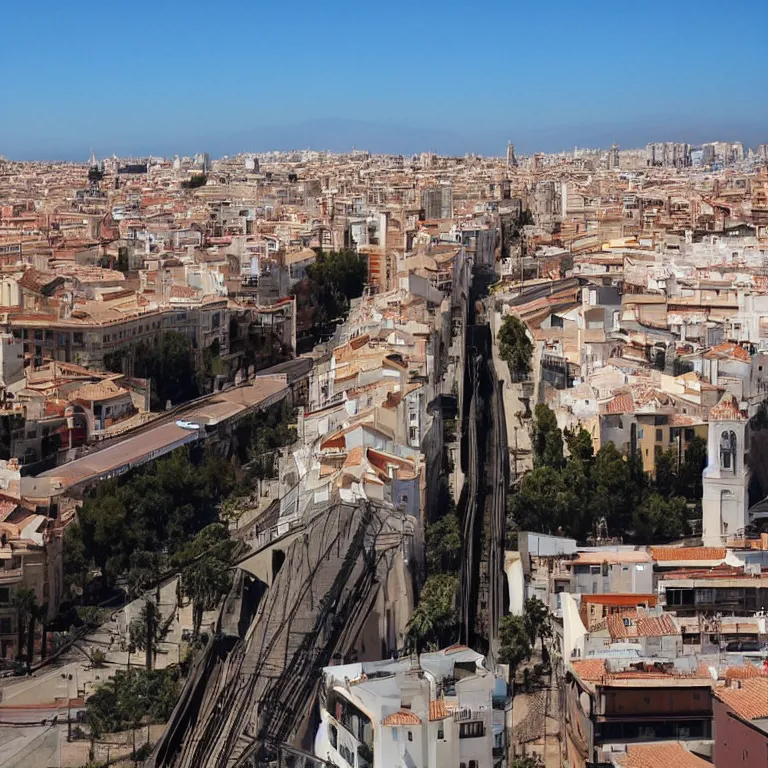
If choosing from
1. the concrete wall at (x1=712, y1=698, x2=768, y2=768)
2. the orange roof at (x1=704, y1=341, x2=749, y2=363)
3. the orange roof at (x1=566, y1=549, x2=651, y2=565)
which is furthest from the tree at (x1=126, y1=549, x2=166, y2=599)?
the orange roof at (x1=704, y1=341, x2=749, y2=363)

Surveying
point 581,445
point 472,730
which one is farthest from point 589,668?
point 581,445

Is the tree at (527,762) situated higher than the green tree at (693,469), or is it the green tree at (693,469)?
the green tree at (693,469)

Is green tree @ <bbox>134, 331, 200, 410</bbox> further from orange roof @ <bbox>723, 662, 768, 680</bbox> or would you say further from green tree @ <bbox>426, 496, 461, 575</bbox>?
orange roof @ <bbox>723, 662, 768, 680</bbox>

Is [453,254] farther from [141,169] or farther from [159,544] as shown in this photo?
[141,169]

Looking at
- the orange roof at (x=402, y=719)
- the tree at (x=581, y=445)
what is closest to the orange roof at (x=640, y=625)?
the orange roof at (x=402, y=719)

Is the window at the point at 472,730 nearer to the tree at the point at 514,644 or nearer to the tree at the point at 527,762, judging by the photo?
the tree at the point at 527,762
